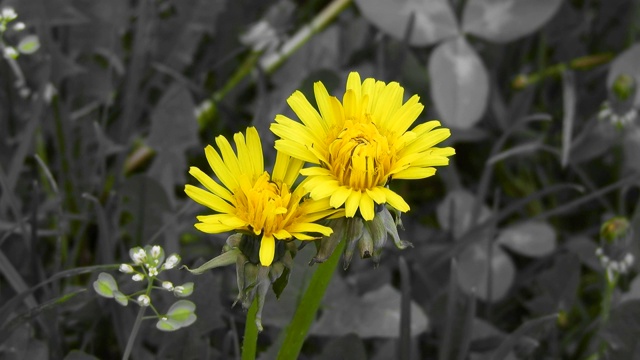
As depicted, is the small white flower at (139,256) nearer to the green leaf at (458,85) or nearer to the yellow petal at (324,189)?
the yellow petal at (324,189)

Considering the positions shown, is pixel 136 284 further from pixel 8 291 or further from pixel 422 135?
pixel 422 135

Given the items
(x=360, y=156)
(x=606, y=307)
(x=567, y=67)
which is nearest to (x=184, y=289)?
(x=360, y=156)

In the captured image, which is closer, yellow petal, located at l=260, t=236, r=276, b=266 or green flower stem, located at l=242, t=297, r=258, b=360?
yellow petal, located at l=260, t=236, r=276, b=266

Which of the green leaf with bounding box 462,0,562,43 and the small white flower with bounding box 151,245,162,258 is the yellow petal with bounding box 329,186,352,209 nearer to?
the small white flower with bounding box 151,245,162,258

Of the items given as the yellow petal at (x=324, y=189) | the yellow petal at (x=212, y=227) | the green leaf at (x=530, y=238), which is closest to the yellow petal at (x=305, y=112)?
the yellow petal at (x=324, y=189)

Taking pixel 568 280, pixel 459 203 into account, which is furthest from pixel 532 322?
pixel 459 203

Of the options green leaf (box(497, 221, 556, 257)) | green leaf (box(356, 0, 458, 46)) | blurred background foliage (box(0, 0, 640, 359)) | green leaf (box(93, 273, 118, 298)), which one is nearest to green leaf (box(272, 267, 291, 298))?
green leaf (box(93, 273, 118, 298))
